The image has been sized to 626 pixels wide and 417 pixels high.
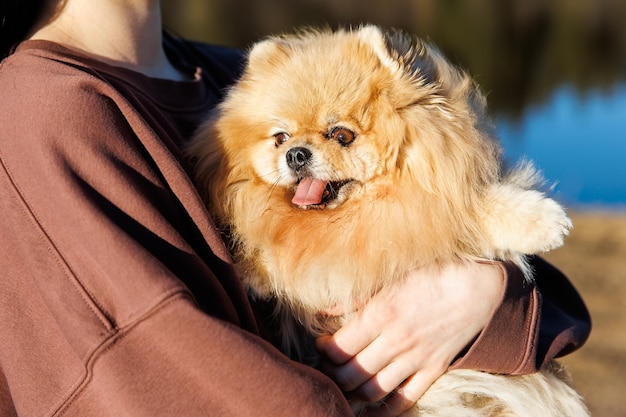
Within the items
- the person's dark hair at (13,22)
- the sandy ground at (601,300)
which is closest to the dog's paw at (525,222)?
the person's dark hair at (13,22)

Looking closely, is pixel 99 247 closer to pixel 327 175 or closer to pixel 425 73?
pixel 327 175

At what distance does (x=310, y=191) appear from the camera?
4.52 feet

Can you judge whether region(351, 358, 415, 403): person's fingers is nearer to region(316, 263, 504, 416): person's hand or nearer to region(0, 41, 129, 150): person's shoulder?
region(316, 263, 504, 416): person's hand

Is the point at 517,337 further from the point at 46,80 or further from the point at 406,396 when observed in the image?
the point at 46,80

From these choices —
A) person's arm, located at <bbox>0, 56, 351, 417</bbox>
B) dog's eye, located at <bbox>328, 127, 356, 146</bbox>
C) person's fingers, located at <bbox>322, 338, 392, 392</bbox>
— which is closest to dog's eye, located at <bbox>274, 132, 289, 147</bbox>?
dog's eye, located at <bbox>328, 127, 356, 146</bbox>

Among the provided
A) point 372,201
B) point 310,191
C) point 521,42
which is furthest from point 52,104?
point 521,42

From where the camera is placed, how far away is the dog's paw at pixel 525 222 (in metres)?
1.36

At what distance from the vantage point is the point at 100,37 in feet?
4.88

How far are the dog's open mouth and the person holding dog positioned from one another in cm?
21

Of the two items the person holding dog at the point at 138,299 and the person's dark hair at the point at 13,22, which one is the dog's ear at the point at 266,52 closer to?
the person holding dog at the point at 138,299

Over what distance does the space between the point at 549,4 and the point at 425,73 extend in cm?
1150

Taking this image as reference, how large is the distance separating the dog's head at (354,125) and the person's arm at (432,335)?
196 millimetres

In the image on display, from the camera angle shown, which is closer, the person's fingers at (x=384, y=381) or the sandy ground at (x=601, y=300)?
the person's fingers at (x=384, y=381)

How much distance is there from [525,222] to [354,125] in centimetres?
37
